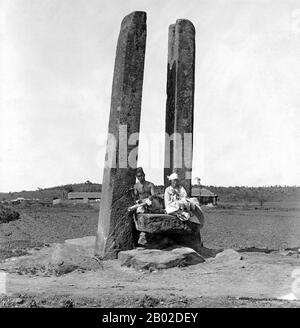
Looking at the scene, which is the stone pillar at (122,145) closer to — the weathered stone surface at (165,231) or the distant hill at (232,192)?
the weathered stone surface at (165,231)

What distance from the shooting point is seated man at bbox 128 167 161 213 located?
1256cm

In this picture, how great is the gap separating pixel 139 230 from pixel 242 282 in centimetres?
327

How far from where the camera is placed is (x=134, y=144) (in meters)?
12.6

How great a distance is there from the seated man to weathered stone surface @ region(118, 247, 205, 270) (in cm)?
117

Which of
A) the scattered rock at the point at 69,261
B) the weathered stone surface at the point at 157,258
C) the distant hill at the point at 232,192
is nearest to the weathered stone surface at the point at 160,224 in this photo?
the weathered stone surface at the point at 157,258

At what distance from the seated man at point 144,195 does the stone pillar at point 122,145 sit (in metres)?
0.22

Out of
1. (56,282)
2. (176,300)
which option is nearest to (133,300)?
(176,300)

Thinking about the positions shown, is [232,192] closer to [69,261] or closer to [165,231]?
[165,231]

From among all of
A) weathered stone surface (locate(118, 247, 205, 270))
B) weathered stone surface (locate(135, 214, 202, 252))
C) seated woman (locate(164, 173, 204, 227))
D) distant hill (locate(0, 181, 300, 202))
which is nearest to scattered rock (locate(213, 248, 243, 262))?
weathered stone surface (locate(118, 247, 205, 270))

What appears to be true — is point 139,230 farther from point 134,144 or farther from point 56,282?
point 56,282

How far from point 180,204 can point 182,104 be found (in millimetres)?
2835

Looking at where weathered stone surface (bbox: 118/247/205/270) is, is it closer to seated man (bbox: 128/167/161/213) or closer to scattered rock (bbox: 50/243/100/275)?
scattered rock (bbox: 50/243/100/275)

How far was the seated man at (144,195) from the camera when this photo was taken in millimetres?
12558

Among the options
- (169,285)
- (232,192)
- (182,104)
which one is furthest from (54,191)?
(169,285)
